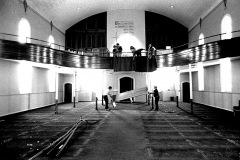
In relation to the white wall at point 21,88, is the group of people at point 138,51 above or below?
above

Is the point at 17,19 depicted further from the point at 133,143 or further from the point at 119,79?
the point at 133,143

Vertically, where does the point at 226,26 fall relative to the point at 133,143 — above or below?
above

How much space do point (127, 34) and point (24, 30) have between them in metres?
11.0

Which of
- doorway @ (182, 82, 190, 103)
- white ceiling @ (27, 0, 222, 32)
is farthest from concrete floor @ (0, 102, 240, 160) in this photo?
white ceiling @ (27, 0, 222, 32)

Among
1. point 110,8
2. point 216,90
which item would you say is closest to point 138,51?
point 216,90

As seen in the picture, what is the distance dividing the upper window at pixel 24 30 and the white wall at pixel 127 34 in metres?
8.94

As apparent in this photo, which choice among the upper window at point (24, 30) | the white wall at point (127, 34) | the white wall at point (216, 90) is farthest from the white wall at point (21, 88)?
the white wall at point (216, 90)

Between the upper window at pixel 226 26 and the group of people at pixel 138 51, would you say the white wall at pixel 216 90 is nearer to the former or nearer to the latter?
the upper window at pixel 226 26

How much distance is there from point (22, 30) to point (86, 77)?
843 cm

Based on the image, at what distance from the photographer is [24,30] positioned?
11.4m

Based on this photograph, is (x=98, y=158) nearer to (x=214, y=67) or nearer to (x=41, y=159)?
(x=41, y=159)

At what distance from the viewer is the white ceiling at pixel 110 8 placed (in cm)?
1316

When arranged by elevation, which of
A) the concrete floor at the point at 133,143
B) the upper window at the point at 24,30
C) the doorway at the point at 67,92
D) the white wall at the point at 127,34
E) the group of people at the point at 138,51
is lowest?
the concrete floor at the point at 133,143

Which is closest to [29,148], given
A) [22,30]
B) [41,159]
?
[41,159]
